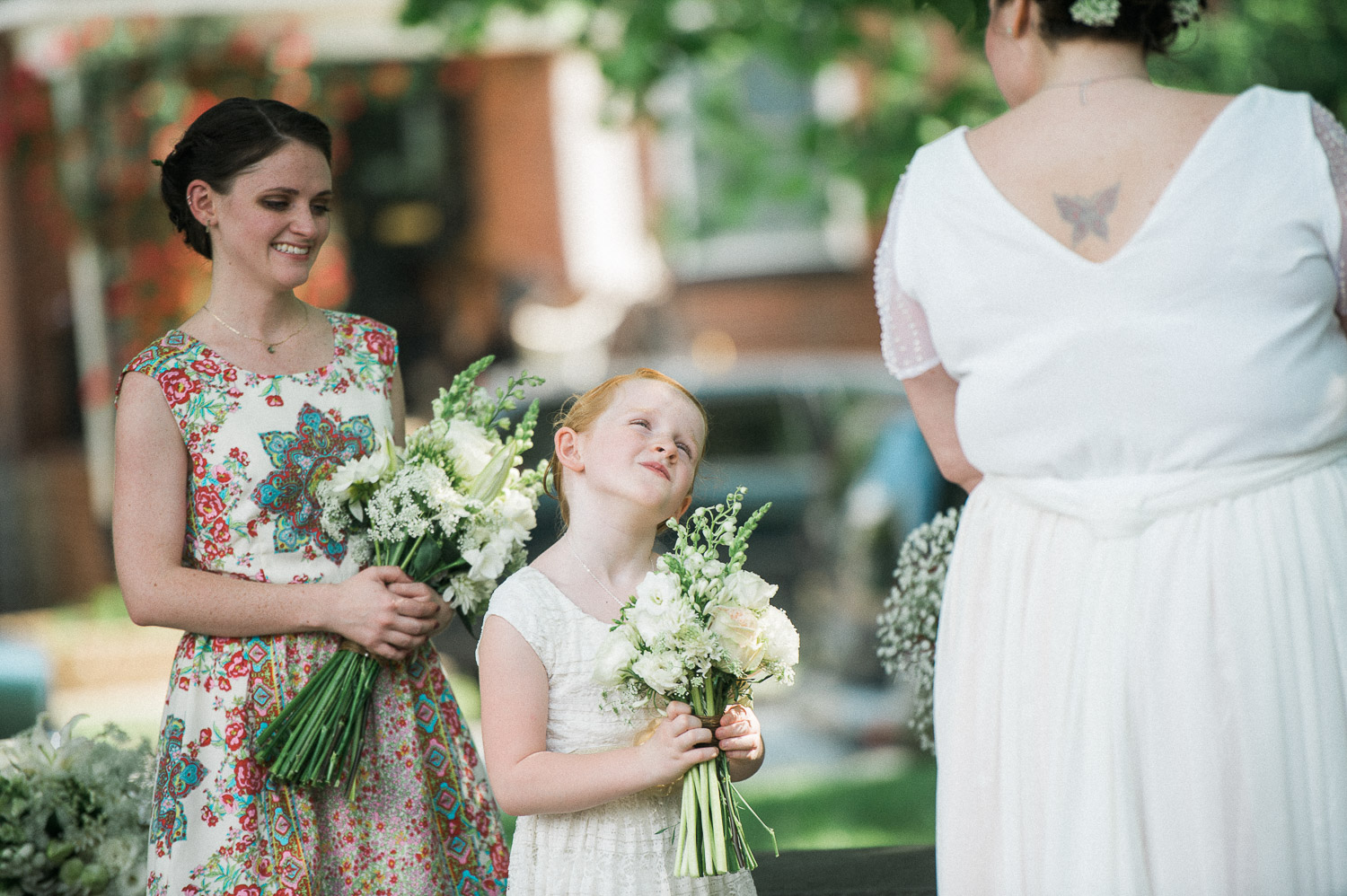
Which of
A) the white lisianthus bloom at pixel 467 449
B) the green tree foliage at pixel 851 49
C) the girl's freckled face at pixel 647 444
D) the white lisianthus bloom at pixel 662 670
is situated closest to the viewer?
the white lisianthus bloom at pixel 662 670

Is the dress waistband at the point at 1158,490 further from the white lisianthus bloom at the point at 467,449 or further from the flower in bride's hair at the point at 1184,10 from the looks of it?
the white lisianthus bloom at the point at 467,449

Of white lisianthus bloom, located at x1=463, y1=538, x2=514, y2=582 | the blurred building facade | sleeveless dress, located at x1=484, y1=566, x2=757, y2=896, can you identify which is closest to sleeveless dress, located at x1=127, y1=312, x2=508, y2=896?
white lisianthus bloom, located at x1=463, y1=538, x2=514, y2=582

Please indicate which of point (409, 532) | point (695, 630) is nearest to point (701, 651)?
point (695, 630)

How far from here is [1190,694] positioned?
211cm

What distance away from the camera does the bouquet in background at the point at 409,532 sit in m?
2.77

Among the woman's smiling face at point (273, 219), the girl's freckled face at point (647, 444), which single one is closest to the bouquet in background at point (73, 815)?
the woman's smiling face at point (273, 219)

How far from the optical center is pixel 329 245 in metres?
10.6

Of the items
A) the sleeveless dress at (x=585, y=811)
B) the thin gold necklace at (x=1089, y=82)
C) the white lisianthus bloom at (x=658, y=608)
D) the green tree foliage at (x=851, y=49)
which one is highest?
the green tree foliage at (x=851, y=49)

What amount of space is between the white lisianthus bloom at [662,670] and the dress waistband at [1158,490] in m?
0.64

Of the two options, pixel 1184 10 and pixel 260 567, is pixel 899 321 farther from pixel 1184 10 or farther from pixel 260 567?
pixel 260 567

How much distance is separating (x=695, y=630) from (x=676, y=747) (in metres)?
0.20

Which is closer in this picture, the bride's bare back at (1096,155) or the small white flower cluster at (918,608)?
the bride's bare back at (1096,155)

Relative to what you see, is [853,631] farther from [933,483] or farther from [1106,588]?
[1106,588]

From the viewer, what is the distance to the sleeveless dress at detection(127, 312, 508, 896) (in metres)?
2.76
